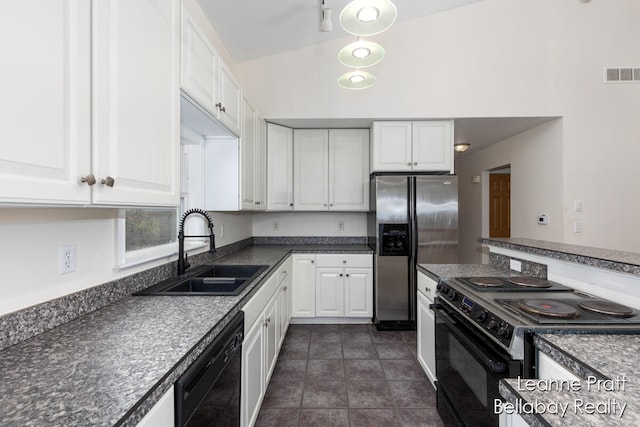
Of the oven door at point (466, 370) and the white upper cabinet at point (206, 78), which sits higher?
the white upper cabinet at point (206, 78)

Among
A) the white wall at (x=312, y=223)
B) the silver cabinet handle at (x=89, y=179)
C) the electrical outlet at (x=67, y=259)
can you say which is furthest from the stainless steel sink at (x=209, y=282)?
the white wall at (x=312, y=223)

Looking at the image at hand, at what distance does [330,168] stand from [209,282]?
2.09 m

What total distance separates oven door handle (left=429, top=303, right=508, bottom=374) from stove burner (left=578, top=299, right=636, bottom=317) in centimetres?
43

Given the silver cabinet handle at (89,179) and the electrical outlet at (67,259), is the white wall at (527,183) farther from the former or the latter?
the electrical outlet at (67,259)

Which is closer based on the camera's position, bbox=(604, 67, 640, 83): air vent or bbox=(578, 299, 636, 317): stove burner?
bbox=(578, 299, 636, 317): stove burner

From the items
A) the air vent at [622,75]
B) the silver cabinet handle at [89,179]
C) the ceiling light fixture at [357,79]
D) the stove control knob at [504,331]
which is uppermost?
the air vent at [622,75]

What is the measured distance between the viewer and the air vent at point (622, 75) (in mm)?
2922

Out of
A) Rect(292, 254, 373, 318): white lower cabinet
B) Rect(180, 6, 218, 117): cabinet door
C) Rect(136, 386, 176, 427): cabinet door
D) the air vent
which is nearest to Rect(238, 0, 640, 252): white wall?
the air vent

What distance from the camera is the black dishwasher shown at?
0.78 m

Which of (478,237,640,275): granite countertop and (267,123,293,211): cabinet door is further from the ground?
(267,123,293,211): cabinet door

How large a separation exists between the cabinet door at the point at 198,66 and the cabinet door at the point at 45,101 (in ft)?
1.90

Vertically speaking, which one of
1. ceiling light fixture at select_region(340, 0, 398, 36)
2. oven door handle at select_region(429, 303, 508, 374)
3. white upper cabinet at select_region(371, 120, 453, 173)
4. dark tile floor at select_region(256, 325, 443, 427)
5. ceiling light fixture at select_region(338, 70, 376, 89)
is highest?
ceiling light fixture at select_region(340, 0, 398, 36)

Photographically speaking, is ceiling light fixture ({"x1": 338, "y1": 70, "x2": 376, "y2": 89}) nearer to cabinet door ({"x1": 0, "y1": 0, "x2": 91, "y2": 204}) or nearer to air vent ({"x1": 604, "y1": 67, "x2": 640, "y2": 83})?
cabinet door ({"x1": 0, "y1": 0, "x2": 91, "y2": 204})

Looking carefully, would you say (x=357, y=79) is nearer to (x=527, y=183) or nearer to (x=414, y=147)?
(x=414, y=147)
